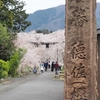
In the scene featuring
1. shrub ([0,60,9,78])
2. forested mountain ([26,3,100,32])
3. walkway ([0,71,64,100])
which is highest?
forested mountain ([26,3,100,32])

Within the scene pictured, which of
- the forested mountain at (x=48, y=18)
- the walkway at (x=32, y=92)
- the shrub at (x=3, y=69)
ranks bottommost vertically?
the walkway at (x=32, y=92)

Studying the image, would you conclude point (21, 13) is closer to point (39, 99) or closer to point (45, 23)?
point (39, 99)

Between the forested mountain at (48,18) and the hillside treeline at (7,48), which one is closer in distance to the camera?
the hillside treeline at (7,48)

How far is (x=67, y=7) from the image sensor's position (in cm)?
746

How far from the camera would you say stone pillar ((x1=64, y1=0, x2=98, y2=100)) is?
23.5 ft

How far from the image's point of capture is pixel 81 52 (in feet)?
23.9

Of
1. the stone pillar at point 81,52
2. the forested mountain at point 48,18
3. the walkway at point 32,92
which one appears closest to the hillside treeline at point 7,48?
the walkway at point 32,92

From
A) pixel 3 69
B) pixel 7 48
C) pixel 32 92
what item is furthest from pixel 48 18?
pixel 32 92

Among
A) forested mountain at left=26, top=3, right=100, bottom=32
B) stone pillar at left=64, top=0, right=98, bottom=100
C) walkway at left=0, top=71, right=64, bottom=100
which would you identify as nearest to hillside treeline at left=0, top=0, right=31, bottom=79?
walkway at left=0, top=71, right=64, bottom=100

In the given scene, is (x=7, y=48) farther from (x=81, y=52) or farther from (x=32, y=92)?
(x=81, y=52)

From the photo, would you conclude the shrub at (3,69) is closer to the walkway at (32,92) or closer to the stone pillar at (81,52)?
the walkway at (32,92)

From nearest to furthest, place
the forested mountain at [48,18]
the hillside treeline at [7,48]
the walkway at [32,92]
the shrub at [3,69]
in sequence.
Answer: the walkway at [32,92] < the shrub at [3,69] < the hillside treeline at [7,48] < the forested mountain at [48,18]

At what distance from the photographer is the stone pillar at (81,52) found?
717cm

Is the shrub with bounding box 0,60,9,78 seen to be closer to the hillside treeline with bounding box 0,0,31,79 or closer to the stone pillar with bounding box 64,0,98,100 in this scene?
the hillside treeline with bounding box 0,0,31,79
